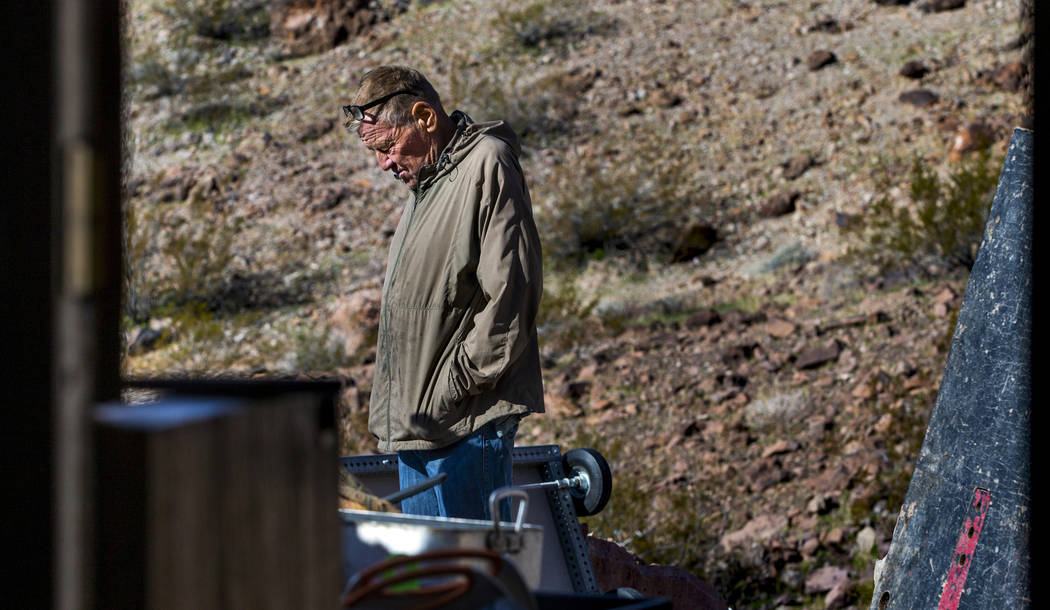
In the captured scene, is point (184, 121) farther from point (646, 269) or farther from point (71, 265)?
point (71, 265)

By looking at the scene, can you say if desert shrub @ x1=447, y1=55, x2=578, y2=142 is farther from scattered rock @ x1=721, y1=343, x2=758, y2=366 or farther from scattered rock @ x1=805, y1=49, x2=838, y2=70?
scattered rock @ x1=721, y1=343, x2=758, y2=366

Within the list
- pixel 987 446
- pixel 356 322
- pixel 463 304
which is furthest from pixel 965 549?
pixel 356 322

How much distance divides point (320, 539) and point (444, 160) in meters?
1.96

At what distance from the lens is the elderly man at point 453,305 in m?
2.93

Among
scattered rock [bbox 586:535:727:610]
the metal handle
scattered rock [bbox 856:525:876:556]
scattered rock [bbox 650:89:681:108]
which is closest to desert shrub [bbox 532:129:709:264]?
scattered rock [bbox 650:89:681:108]

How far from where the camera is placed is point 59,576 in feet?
3.34

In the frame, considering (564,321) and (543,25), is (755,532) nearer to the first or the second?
(564,321)

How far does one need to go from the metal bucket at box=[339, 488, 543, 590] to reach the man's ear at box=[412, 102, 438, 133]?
162cm

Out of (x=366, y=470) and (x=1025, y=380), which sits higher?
(x=1025, y=380)

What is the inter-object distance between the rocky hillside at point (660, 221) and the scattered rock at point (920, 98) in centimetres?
8

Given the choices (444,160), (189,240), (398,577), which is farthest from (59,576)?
(189,240)

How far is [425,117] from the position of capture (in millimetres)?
3086

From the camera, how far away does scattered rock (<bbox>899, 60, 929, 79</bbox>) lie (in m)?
12.9

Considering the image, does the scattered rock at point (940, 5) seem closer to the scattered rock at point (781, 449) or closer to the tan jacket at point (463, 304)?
the scattered rock at point (781, 449)
